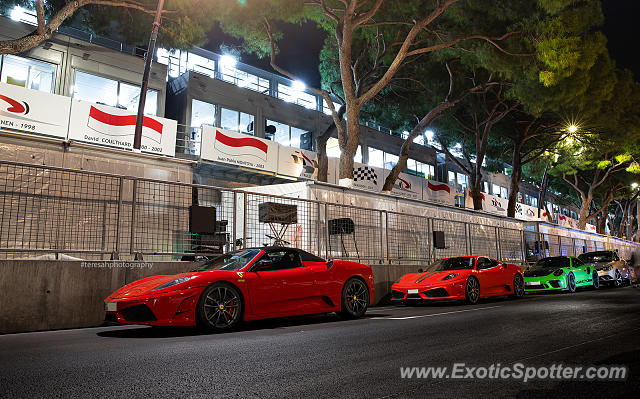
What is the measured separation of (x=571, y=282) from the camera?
16.0m

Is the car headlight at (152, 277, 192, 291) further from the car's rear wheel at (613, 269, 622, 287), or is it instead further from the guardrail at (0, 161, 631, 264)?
the car's rear wheel at (613, 269, 622, 287)

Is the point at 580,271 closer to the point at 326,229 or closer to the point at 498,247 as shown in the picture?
the point at 498,247

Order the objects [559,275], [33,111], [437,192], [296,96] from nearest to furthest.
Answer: [33,111] < [559,275] < [437,192] < [296,96]

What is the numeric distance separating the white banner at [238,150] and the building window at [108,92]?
173 inches

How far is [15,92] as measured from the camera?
14.7 m

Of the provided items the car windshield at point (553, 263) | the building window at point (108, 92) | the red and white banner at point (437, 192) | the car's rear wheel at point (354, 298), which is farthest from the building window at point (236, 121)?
the car's rear wheel at point (354, 298)

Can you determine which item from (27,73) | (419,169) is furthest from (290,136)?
(419,169)

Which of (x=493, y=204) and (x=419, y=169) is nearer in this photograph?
(x=493, y=204)

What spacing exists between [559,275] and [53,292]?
14804mm

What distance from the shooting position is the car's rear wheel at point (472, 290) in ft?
36.8

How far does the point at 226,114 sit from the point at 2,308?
1936 centimetres

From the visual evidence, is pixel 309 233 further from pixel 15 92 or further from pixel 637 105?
pixel 637 105

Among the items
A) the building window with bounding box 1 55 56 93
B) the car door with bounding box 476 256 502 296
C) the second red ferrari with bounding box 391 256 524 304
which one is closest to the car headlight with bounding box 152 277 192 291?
the second red ferrari with bounding box 391 256 524 304

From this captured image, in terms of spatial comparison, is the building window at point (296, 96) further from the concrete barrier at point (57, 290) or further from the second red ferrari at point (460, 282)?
the concrete barrier at point (57, 290)
